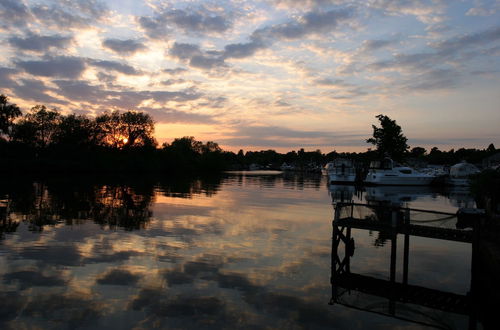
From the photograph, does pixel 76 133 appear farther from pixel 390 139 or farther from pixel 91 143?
pixel 390 139

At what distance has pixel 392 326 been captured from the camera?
464 inches

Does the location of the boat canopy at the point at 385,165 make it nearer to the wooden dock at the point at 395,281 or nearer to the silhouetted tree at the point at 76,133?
the wooden dock at the point at 395,281

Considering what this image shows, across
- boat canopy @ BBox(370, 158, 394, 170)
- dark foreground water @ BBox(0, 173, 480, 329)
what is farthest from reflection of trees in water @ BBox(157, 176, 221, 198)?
boat canopy @ BBox(370, 158, 394, 170)

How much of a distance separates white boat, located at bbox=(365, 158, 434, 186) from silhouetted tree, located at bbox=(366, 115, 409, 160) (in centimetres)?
1758

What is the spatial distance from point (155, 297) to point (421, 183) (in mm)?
79361

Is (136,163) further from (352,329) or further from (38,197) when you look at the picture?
(352,329)

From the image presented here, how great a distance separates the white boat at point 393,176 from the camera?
79875 mm

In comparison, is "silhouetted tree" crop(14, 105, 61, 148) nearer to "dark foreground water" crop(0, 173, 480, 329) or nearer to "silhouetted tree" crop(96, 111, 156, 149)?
"silhouetted tree" crop(96, 111, 156, 149)

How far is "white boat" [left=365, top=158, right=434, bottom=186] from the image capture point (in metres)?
79.9

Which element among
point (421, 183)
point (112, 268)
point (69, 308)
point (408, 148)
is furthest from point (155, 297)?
point (408, 148)

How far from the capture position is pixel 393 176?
8000 cm

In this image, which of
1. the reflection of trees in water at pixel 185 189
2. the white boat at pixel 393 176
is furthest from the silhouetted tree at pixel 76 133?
the white boat at pixel 393 176

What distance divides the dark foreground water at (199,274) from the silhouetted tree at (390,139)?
7803 cm

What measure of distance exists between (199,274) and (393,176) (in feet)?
233
